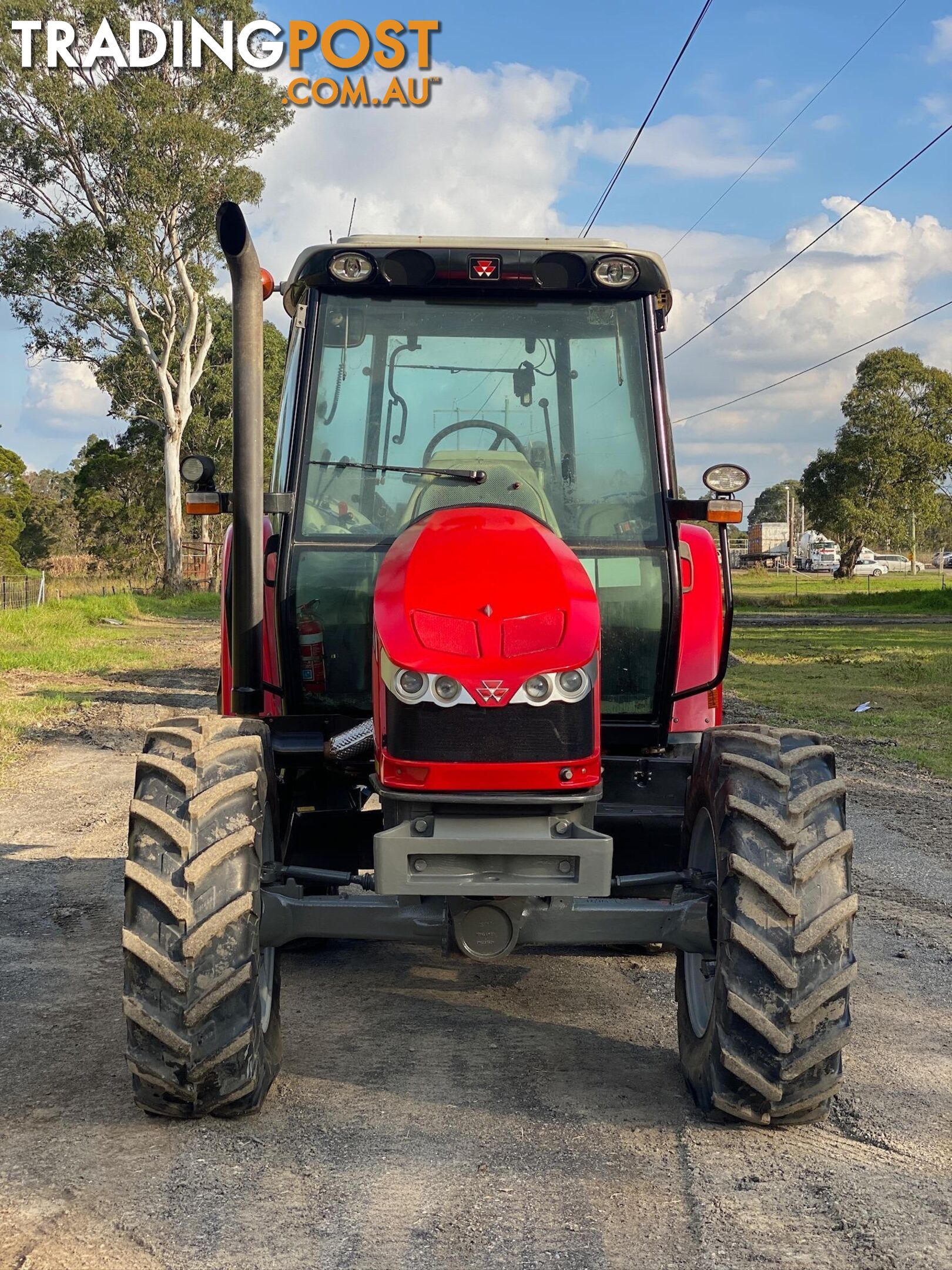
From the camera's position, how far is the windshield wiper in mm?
4996

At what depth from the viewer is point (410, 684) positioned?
402 centimetres

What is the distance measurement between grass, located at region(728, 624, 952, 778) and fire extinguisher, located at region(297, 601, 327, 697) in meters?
7.92

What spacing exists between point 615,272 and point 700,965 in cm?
262

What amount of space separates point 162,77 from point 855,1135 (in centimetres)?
3613

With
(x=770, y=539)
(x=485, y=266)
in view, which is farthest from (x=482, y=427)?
(x=770, y=539)

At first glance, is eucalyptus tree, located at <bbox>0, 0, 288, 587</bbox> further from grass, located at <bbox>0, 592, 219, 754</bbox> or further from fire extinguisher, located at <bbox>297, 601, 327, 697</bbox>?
fire extinguisher, located at <bbox>297, 601, 327, 697</bbox>

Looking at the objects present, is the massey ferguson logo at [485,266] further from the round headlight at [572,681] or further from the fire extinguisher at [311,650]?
the round headlight at [572,681]

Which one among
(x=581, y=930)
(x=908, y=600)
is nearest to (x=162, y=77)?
(x=908, y=600)

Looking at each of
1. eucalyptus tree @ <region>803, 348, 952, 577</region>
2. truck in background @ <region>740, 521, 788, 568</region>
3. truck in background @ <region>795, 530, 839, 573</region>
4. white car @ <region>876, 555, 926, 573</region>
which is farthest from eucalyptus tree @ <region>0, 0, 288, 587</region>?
truck in background @ <region>740, 521, 788, 568</region>

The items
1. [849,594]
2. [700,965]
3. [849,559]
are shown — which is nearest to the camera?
[700,965]

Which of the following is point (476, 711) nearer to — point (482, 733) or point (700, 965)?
point (482, 733)

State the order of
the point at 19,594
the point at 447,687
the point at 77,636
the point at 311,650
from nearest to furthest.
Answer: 1. the point at 447,687
2. the point at 311,650
3. the point at 77,636
4. the point at 19,594

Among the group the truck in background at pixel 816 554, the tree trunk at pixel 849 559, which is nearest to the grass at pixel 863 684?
the tree trunk at pixel 849 559

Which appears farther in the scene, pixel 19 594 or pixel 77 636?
pixel 19 594
